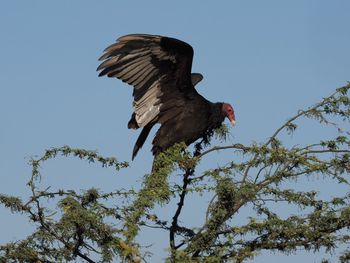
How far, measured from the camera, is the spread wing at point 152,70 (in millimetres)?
7118

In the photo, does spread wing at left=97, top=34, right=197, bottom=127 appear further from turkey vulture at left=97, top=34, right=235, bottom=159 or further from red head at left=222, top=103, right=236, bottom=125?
red head at left=222, top=103, right=236, bottom=125

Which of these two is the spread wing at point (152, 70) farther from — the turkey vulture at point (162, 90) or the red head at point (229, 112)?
the red head at point (229, 112)

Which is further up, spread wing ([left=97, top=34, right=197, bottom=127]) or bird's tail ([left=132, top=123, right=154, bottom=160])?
spread wing ([left=97, top=34, right=197, bottom=127])

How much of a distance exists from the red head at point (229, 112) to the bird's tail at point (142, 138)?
669 millimetres

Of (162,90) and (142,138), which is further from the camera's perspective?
(162,90)

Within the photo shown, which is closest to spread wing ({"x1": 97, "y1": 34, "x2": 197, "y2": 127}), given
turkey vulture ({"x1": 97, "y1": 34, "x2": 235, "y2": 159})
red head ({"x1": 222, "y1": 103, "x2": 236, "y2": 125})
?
turkey vulture ({"x1": 97, "y1": 34, "x2": 235, "y2": 159})

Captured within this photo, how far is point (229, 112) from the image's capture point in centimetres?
738

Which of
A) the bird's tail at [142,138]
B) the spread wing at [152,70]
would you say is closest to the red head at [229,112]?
the spread wing at [152,70]

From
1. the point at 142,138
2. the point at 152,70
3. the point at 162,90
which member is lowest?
the point at 142,138

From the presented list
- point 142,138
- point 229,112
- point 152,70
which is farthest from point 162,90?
point 229,112

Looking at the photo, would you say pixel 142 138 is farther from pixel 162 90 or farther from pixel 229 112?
pixel 229 112

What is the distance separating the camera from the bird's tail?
7.22 meters

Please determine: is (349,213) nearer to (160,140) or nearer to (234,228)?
(234,228)

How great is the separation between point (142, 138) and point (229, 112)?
822 millimetres
